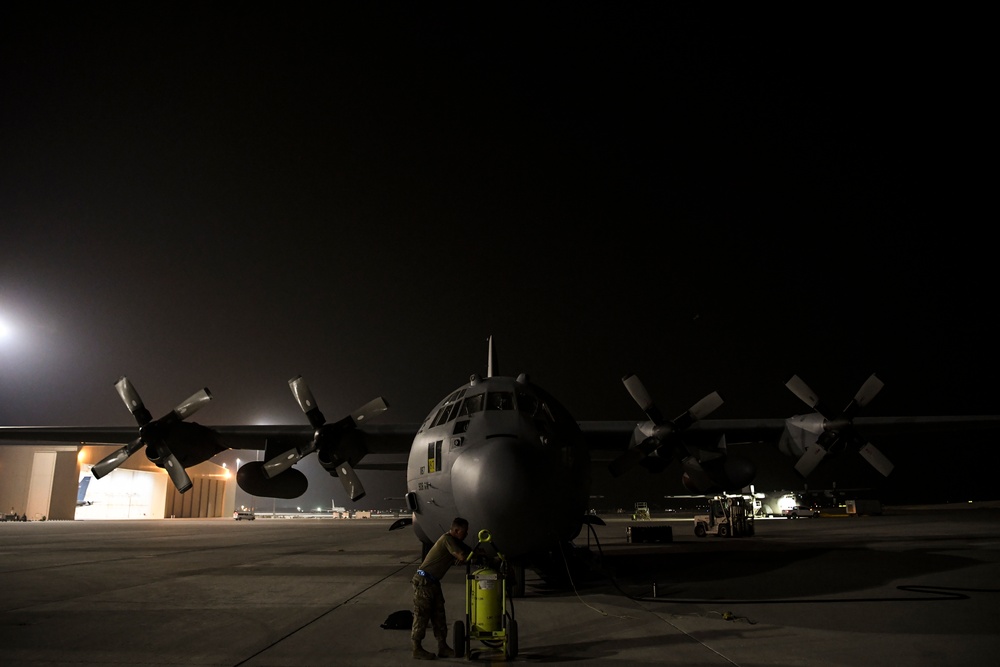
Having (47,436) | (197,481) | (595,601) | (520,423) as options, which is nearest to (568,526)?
(595,601)

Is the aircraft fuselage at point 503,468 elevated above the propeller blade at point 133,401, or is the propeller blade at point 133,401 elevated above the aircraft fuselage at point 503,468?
the propeller blade at point 133,401

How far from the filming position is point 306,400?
56.2 ft

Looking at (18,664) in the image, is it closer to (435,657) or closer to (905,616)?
(435,657)

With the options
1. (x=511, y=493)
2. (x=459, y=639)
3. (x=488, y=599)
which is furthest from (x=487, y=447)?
(x=459, y=639)

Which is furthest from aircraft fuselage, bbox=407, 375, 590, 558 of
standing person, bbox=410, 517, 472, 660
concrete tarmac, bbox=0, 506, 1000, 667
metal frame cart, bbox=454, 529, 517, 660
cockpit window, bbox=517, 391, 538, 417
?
metal frame cart, bbox=454, 529, 517, 660

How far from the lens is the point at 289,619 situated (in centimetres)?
841

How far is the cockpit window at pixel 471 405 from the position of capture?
1115 cm

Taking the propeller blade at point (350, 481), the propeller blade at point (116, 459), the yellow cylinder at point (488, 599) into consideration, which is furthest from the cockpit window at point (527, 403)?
the propeller blade at point (116, 459)

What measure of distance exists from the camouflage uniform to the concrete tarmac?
1.04 ft

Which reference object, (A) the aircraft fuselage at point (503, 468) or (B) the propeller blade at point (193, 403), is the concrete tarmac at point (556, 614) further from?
(B) the propeller blade at point (193, 403)

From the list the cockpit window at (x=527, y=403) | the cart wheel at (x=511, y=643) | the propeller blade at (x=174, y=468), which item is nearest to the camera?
the cart wheel at (x=511, y=643)

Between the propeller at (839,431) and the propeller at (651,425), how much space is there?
3.40 meters

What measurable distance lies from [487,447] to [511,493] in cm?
94

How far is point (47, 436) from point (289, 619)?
16.1 metres
